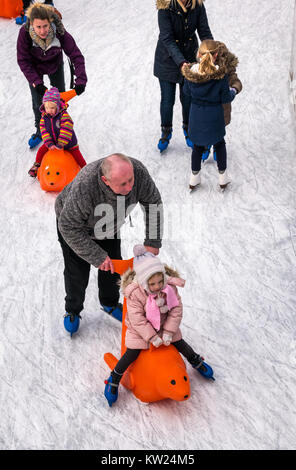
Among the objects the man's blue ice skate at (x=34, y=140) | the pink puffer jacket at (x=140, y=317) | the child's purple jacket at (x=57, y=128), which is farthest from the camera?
the man's blue ice skate at (x=34, y=140)

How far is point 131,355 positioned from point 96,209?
2.50 ft

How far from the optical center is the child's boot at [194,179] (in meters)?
4.69

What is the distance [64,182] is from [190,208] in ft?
3.43

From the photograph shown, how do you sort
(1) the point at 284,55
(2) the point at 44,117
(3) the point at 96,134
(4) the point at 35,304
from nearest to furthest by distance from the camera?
(4) the point at 35,304 → (2) the point at 44,117 → (3) the point at 96,134 → (1) the point at 284,55

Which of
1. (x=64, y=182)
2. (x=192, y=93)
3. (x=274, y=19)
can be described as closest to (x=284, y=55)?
(x=274, y=19)

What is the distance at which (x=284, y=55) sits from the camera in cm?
684

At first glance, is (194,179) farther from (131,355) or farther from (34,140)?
(131,355)

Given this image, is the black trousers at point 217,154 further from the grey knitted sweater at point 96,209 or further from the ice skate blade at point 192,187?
the grey knitted sweater at point 96,209

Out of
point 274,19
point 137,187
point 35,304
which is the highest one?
point 137,187

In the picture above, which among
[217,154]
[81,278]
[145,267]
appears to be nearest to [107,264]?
[145,267]

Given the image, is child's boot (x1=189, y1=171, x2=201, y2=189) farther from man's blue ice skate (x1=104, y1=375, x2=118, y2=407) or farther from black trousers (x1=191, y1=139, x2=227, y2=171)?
man's blue ice skate (x1=104, y1=375, x2=118, y2=407)

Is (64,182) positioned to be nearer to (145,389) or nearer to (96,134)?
(96,134)

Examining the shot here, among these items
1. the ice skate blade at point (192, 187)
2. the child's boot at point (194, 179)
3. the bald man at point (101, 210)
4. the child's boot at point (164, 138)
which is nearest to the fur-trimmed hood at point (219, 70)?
the child's boot at point (194, 179)

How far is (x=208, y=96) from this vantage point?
4.13 meters
